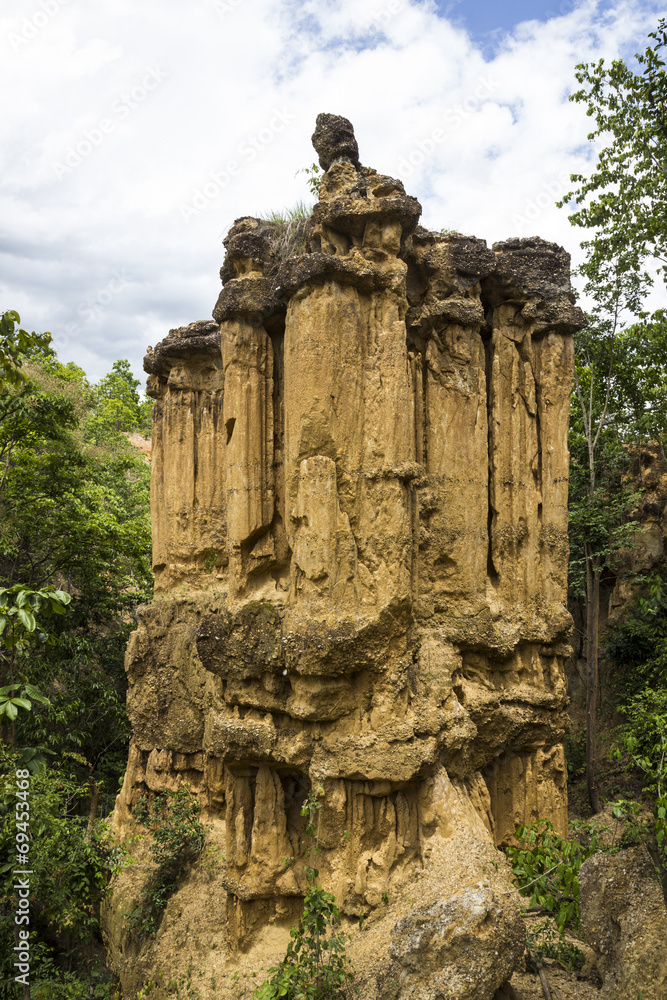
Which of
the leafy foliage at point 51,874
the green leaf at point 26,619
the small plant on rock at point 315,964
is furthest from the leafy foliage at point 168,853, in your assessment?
the green leaf at point 26,619

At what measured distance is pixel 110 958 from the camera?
11.3 metres

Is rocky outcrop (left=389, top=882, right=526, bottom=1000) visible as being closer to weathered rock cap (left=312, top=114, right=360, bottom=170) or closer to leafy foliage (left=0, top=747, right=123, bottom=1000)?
leafy foliage (left=0, top=747, right=123, bottom=1000)

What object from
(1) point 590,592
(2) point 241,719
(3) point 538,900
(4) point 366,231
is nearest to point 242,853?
(2) point 241,719

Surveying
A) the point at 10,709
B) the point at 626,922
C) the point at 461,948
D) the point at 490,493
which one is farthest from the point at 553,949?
the point at 10,709

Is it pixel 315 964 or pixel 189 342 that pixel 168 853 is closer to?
pixel 315 964

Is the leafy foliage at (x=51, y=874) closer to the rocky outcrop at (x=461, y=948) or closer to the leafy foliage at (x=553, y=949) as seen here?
the rocky outcrop at (x=461, y=948)

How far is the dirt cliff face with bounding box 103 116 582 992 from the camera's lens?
26.8ft

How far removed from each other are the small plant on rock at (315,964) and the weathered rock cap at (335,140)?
24.8 ft

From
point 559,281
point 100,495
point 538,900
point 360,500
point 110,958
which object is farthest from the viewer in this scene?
point 100,495

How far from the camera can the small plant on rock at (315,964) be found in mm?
7056

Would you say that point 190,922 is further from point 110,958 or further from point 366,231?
point 366,231

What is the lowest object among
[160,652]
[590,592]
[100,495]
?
[160,652]

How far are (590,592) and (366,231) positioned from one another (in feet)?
37.6

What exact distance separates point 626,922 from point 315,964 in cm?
350
